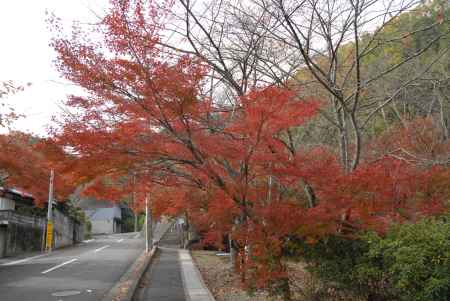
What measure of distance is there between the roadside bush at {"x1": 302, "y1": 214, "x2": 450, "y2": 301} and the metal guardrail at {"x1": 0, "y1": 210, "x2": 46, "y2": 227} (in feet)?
81.3

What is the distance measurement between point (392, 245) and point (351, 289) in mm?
2353

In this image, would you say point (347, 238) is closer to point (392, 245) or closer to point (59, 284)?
point (392, 245)

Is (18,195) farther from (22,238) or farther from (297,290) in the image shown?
(297,290)

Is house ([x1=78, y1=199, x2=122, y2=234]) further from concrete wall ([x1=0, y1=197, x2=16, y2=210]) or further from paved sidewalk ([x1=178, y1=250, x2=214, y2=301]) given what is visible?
paved sidewalk ([x1=178, y1=250, x2=214, y2=301])

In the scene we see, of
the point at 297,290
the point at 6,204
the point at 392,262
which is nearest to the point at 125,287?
the point at 297,290

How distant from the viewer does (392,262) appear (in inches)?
295

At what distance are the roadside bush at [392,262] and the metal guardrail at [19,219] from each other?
2477 cm

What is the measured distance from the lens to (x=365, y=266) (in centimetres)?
845

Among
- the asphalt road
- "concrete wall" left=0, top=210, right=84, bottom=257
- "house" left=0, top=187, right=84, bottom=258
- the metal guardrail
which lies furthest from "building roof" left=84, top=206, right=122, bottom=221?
the asphalt road

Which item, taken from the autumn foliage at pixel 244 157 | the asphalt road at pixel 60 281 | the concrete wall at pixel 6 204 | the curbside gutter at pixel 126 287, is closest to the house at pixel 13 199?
the concrete wall at pixel 6 204

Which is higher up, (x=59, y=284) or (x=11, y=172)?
(x=11, y=172)

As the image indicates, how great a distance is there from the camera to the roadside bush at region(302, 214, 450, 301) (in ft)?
20.5

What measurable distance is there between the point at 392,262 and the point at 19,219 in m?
29.9

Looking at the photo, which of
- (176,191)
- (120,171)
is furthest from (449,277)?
(176,191)
